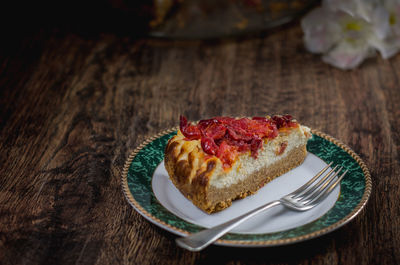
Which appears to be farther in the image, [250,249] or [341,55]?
[341,55]

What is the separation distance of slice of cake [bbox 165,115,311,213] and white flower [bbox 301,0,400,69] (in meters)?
1.05

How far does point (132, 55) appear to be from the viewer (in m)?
2.72

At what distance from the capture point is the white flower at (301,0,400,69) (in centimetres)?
242

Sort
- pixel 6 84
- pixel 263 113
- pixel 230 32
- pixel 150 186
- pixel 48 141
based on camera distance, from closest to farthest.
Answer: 1. pixel 150 186
2. pixel 48 141
3. pixel 263 113
4. pixel 6 84
5. pixel 230 32

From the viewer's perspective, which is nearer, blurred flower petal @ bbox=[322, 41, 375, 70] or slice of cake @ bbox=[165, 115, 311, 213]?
slice of cake @ bbox=[165, 115, 311, 213]

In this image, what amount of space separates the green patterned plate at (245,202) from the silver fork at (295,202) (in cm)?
2

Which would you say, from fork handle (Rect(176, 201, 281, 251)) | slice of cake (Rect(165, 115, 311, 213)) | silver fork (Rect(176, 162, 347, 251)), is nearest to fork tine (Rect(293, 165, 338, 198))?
silver fork (Rect(176, 162, 347, 251))

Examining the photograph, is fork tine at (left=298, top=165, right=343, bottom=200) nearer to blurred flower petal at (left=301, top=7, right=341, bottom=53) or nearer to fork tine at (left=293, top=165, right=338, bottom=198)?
fork tine at (left=293, top=165, right=338, bottom=198)

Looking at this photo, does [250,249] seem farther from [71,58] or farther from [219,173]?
[71,58]

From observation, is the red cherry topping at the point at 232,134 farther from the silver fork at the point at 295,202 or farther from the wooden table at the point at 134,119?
the wooden table at the point at 134,119

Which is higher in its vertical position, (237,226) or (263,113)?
(237,226)

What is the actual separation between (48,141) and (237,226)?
0.92 metres

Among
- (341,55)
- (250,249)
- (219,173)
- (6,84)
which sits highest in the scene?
(219,173)

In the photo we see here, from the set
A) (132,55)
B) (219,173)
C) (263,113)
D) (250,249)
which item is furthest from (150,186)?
(132,55)
